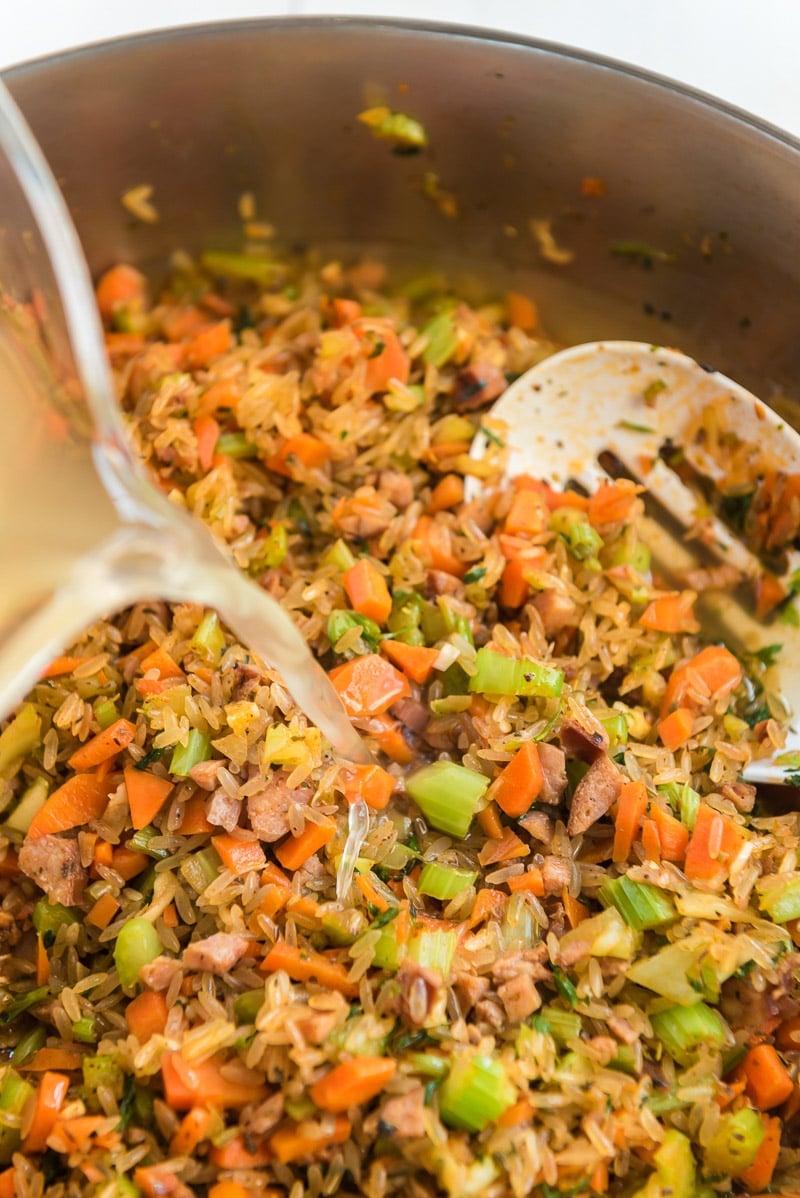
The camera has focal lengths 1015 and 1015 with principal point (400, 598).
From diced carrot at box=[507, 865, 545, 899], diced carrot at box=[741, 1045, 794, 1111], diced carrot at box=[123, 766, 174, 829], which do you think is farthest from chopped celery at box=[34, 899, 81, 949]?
diced carrot at box=[741, 1045, 794, 1111]

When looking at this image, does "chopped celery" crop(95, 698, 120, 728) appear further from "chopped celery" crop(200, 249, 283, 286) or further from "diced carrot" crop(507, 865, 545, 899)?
"chopped celery" crop(200, 249, 283, 286)

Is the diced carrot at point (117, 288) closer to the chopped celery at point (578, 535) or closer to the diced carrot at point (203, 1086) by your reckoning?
the chopped celery at point (578, 535)

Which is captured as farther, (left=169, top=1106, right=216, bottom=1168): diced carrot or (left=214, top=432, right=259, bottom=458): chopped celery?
(left=214, top=432, right=259, bottom=458): chopped celery

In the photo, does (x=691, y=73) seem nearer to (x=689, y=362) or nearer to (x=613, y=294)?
(x=613, y=294)

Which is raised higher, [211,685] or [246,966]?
[211,685]

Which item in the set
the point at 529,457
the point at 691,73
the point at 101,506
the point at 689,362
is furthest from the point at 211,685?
the point at 691,73

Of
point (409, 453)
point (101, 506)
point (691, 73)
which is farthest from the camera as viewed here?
point (691, 73)

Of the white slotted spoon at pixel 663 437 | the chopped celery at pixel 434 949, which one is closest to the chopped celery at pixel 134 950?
the chopped celery at pixel 434 949
